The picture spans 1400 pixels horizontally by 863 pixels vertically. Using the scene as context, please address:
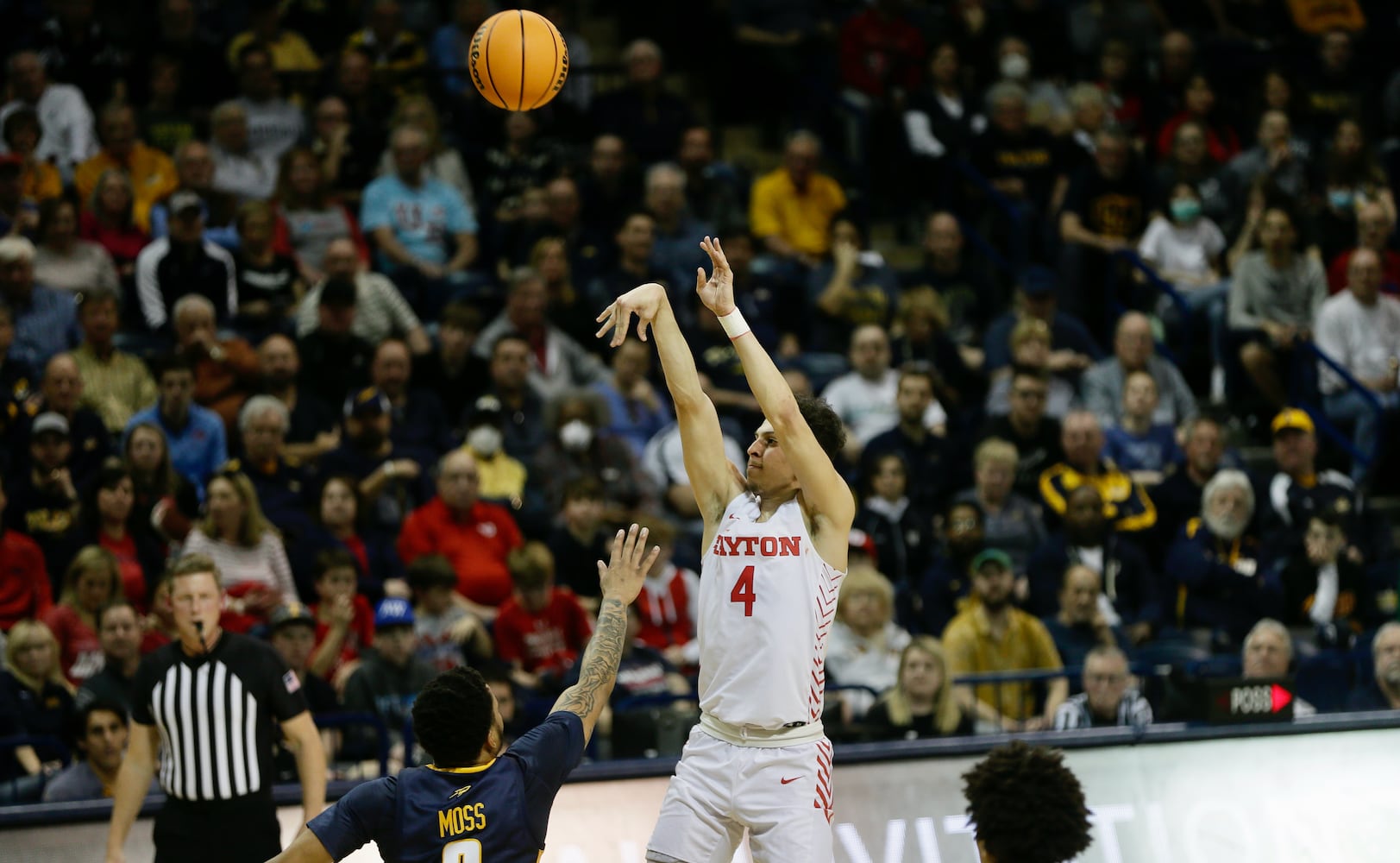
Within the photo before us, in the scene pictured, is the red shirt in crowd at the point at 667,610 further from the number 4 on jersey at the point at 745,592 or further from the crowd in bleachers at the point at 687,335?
the number 4 on jersey at the point at 745,592

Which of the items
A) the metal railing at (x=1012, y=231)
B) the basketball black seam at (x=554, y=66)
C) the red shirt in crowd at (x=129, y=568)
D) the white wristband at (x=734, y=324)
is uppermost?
the metal railing at (x=1012, y=231)

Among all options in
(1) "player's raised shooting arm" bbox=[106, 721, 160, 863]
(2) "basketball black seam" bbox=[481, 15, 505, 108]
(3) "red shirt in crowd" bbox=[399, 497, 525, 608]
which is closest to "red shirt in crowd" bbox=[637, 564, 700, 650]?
(3) "red shirt in crowd" bbox=[399, 497, 525, 608]

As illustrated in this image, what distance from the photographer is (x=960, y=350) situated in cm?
1424

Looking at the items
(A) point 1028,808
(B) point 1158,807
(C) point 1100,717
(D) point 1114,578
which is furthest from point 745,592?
(D) point 1114,578

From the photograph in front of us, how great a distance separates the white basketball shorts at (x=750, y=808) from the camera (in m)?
6.17

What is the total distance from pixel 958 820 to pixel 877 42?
9.90 meters

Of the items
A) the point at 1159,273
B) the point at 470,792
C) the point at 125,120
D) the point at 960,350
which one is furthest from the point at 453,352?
the point at 470,792

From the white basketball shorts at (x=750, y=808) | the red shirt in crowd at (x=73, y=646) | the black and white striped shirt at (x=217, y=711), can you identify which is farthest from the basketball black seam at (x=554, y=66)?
the red shirt in crowd at (x=73, y=646)

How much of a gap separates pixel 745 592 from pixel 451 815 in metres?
1.51

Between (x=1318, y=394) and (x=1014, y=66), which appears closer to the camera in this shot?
(x=1318, y=394)

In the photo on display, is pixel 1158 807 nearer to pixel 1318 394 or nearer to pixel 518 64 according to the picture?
pixel 518 64

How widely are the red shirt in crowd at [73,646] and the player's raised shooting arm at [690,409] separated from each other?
4791 millimetres

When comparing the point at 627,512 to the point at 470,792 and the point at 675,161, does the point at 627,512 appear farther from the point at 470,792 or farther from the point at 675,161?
the point at 470,792

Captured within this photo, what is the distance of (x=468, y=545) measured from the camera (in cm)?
1118
